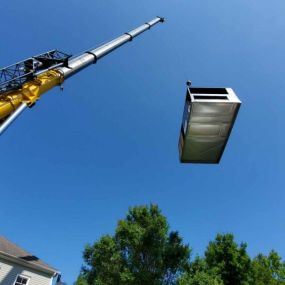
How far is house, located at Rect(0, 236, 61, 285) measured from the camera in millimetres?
18837

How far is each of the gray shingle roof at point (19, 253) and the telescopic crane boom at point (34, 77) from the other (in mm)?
14563

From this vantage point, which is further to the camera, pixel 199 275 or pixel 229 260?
pixel 229 260

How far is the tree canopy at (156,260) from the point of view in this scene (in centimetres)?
2241

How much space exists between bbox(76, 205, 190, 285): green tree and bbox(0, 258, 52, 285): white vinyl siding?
4429 mm

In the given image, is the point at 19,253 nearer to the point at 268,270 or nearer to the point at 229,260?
the point at 229,260

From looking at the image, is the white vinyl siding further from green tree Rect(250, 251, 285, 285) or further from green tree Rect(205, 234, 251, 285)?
green tree Rect(250, 251, 285, 285)

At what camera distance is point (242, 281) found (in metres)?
23.3

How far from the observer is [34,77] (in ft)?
30.3

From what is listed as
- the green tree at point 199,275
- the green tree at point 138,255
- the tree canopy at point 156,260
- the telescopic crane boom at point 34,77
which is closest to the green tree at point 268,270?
the tree canopy at point 156,260

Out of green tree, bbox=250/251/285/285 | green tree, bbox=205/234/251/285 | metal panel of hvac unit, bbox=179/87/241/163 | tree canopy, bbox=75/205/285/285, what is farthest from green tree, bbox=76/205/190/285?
metal panel of hvac unit, bbox=179/87/241/163

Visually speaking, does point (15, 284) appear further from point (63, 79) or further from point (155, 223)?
point (63, 79)

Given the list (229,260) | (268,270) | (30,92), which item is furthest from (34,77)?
(268,270)

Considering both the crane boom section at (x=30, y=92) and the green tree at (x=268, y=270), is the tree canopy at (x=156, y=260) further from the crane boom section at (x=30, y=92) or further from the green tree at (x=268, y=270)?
the crane boom section at (x=30, y=92)

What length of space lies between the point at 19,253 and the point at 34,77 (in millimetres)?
16849
